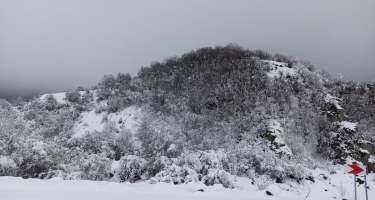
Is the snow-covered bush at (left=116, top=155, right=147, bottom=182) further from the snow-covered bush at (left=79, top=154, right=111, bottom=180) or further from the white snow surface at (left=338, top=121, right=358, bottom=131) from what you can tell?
the white snow surface at (left=338, top=121, right=358, bottom=131)

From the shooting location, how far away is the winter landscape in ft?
40.1

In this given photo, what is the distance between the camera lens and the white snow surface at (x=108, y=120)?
93.0ft

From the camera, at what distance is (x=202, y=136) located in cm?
2227

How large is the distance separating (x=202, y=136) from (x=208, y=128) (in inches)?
46.1

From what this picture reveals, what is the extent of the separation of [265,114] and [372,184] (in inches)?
321

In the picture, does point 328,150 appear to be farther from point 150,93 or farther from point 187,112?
point 150,93

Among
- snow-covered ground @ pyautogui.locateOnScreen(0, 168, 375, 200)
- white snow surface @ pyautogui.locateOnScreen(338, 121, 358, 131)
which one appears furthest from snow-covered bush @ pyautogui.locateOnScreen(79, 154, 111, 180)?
white snow surface @ pyautogui.locateOnScreen(338, 121, 358, 131)

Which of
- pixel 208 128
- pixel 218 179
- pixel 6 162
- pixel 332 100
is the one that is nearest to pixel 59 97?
pixel 208 128

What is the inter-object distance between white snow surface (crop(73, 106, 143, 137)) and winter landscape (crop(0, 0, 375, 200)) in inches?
6.0

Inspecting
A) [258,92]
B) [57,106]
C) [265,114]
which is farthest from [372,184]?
[57,106]

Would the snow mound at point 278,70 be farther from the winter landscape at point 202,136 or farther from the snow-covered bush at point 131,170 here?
the snow-covered bush at point 131,170

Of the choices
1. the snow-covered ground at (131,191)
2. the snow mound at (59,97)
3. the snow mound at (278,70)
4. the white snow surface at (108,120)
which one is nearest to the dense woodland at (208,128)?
the snow mound at (278,70)

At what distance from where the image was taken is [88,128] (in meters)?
30.4

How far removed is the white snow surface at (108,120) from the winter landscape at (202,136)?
0.15 metres
